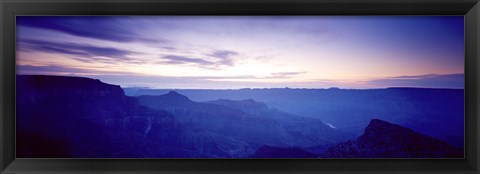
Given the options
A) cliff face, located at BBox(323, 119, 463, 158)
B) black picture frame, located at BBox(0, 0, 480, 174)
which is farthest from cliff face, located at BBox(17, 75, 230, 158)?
cliff face, located at BBox(323, 119, 463, 158)

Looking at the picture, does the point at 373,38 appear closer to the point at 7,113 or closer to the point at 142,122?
the point at 142,122

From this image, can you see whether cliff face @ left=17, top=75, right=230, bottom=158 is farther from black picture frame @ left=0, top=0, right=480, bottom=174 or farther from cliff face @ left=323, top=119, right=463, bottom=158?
cliff face @ left=323, top=119, right=463, bottom=158

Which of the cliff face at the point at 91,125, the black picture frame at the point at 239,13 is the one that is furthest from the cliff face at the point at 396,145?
the cliff face at the point at 91,125

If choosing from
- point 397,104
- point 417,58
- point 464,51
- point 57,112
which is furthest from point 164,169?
point 464,51

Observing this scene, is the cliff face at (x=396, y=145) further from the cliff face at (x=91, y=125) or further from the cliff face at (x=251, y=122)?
the cliff face at (x=91, y=125)

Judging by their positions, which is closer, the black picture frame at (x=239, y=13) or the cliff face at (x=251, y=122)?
the black picture frame at (x=239, y=13)

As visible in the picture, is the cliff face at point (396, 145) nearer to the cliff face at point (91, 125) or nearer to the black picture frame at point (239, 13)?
the black picture frame at point (239, 13)
